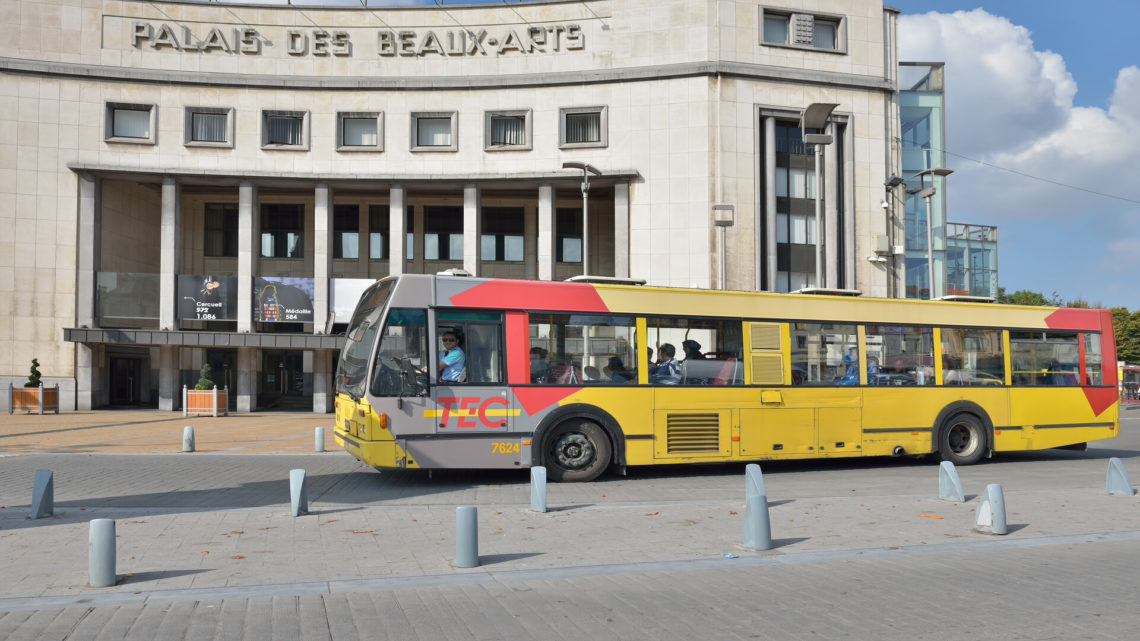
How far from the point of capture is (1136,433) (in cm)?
2559

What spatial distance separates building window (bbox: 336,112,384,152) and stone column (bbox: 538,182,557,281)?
6494mm

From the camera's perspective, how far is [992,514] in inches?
360

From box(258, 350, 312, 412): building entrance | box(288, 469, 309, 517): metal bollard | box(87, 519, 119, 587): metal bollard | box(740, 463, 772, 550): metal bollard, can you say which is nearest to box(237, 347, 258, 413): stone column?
box(258, 350, 312, 412): building entrance

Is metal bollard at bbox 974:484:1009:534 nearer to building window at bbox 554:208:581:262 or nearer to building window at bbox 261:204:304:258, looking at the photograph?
building window at bbox 554:208:581:262

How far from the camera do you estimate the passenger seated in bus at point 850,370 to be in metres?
14.7

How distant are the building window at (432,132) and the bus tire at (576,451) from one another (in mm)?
21881

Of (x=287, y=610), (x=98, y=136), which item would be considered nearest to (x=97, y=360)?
(x=98, y=136)

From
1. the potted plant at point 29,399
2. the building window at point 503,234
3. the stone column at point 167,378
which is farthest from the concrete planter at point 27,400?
the building window at point 503,234

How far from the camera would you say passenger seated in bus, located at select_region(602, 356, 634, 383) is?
1322 cm

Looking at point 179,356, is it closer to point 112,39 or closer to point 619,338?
point 112,39

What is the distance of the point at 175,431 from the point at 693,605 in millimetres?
20665

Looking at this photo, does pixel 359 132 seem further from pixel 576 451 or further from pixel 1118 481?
pixel 1118 481

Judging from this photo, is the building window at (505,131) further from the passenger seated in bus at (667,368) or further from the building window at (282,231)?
the passenger seated in bus at (667,368)

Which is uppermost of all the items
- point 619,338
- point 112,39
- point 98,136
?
point 112,39
